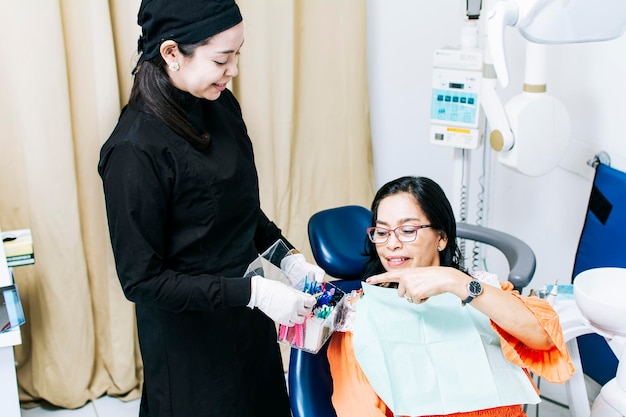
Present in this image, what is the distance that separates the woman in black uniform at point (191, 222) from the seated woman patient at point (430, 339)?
17cm

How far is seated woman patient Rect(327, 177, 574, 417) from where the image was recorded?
4.72 ft

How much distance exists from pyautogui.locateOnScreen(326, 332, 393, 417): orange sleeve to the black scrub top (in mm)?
247

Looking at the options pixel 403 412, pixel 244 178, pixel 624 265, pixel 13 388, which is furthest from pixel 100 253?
pixel 624 265

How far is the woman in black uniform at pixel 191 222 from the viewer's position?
4.57 feet

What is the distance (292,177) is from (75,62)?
35.2 inches

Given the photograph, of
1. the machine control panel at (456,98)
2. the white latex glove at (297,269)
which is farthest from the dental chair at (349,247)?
the machine control panel at (456,98)

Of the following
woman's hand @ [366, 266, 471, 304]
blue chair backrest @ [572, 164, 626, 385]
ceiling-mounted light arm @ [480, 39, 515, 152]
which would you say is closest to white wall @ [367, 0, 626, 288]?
blue chair backrest @ [572, 164, 626, 385]

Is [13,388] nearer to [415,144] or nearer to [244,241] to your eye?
[244,241]

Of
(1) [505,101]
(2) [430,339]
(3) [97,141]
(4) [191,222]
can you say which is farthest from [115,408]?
(1) [505,101]

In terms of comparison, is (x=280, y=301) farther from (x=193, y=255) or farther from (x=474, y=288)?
(x=474, y=288)

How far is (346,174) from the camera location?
107 inches

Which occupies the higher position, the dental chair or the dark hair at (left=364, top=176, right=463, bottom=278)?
the dark hair at (left=364, top=176, right=463, bottom=278)

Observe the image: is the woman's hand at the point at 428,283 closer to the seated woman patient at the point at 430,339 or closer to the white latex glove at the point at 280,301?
the seated woman patient at the point at 430,339

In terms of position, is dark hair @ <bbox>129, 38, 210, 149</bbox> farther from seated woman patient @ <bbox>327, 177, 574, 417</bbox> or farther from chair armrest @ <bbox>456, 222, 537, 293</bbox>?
chair armrest @ <bbox>456, 222, 537, 293</bbox>
